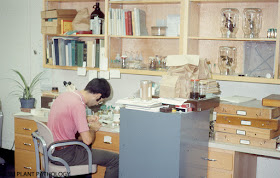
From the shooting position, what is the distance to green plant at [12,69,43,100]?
14.6 ft

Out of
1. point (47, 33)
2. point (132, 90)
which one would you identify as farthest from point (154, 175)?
point (47, 33)

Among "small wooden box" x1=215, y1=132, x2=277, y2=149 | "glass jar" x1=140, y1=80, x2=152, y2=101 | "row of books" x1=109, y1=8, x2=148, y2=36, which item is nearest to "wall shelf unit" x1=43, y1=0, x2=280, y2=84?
"row of books" x1=109, y1=8, x2=148, y2=36

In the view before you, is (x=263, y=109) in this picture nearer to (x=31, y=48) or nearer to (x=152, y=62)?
(x=152, y=62)

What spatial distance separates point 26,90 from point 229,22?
250 centimetres

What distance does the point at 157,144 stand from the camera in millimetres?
2480

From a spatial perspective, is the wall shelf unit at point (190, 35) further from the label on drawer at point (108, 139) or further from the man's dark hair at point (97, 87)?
the label on drawer at point (108, 139)

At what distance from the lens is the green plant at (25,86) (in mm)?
4453

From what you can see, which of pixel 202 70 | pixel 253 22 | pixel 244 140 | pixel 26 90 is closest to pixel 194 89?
pixel 202 70

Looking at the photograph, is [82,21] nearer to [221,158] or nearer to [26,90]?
[26,90]

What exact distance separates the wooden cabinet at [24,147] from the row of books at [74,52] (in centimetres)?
76

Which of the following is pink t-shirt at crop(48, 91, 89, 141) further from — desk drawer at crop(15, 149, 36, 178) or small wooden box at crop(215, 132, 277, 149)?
small wooden box at crop(215, 132, 277, 149)

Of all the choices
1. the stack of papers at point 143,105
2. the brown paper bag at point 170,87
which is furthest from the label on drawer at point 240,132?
the stack of papers at point 143,105

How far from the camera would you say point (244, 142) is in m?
3.03

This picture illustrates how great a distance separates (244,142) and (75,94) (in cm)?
147
